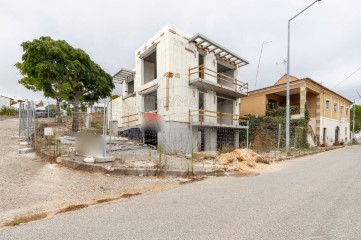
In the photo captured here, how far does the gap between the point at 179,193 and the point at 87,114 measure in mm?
5341

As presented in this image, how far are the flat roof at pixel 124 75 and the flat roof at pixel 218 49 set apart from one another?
7.19m

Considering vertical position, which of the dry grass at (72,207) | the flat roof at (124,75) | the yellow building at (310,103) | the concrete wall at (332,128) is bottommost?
the dry grass at (72,207)

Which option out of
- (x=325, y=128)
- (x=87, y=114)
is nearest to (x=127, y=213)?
(x=87, y=114)

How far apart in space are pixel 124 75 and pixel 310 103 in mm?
21384

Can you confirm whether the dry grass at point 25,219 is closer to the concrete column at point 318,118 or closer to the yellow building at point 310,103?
the yellow building at point 310,103

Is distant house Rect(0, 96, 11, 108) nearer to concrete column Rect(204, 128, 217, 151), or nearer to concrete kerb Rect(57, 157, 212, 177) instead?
concrete column Rect(204, 128, 217, 151)

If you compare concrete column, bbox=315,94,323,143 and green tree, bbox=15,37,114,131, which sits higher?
green tree, bbox=15,37,114,131

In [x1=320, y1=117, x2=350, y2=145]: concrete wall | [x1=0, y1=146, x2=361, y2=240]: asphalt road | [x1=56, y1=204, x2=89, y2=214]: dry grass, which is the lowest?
[x1=56, y1=204, x2=89, y2=214]: dry grass

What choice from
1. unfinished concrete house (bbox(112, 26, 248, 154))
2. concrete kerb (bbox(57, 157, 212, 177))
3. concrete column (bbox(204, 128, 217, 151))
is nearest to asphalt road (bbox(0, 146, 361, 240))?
concrete kerb (bbox(57, 157, 212, 177))

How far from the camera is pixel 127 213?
3.91 meters

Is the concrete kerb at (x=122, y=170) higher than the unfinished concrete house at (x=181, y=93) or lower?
lower

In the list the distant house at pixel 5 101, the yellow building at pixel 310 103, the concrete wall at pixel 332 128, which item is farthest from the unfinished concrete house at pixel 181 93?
the distant house at pixel 5 101

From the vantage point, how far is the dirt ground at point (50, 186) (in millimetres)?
4363

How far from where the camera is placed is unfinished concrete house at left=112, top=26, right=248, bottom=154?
14.3 m
